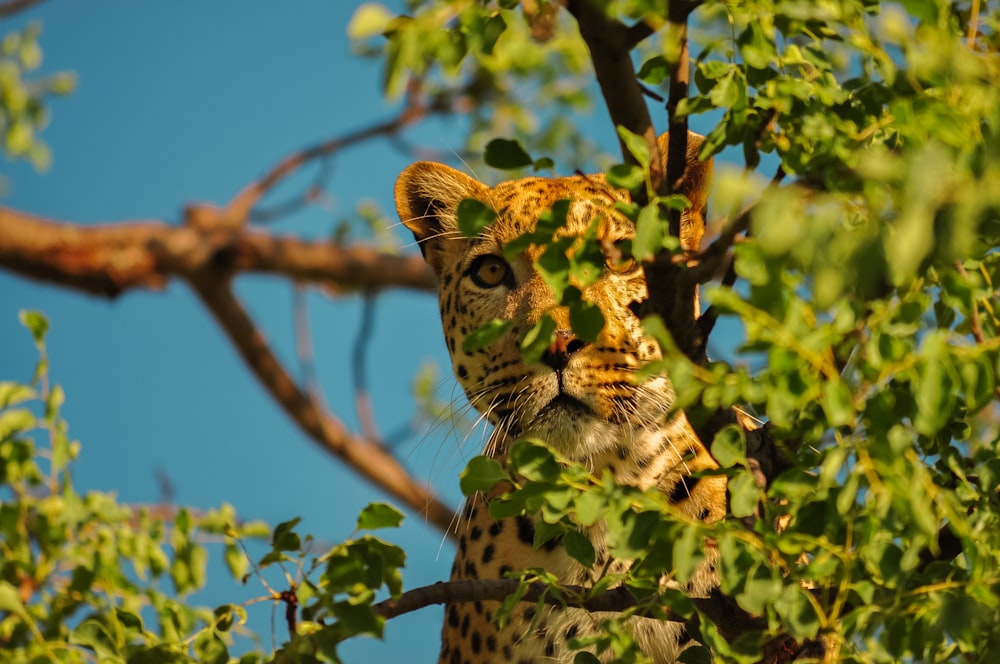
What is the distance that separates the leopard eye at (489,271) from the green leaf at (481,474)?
2.71m

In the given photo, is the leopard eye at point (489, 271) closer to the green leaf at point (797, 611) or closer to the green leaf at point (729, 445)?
the green leaf at point (729, 445)

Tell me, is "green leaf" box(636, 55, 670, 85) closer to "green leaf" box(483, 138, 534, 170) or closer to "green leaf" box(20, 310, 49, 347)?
"green leaf" box(483, 138, 534, 170)

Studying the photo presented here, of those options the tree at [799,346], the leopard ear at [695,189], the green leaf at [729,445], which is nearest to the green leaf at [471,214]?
the tree at [799,346]

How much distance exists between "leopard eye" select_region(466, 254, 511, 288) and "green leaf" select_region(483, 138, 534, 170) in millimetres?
2487

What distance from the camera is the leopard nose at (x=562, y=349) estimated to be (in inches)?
178

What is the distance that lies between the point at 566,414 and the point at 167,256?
221 inches

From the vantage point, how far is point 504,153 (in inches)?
118

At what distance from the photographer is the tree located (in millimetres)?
1992

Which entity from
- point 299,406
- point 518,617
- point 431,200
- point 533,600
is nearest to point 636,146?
point 533,600

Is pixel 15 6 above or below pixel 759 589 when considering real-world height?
above

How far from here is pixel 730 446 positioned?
264 cm

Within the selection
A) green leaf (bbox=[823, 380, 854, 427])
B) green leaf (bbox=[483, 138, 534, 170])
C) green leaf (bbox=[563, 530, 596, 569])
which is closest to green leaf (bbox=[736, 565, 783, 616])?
green leaf (bbox=[823, 380, 854, 427])

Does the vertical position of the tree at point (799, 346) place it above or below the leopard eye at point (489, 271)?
below

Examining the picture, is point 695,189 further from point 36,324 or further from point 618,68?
point 36,324
